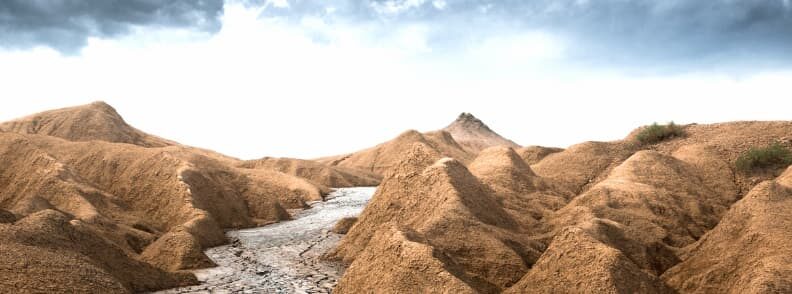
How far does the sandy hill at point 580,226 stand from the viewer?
1218 cm

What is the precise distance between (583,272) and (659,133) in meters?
21.4

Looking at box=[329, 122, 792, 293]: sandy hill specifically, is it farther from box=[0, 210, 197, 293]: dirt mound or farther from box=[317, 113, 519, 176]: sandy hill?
box=[317, 113, 519, 176]: sandy hill

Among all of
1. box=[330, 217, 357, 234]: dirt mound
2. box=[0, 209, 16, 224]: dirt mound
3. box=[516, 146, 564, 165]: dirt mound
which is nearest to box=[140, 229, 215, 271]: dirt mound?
box=[0, 209, 16, 224]: dirt mound

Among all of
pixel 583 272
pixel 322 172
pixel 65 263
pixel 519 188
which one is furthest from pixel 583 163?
pixel 322 172

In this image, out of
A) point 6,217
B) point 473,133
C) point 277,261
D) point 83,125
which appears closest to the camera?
point 6,217

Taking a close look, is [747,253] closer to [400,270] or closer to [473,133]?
[400,270]

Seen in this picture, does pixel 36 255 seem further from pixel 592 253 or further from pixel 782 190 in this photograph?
pixel 782 190

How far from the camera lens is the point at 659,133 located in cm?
3075

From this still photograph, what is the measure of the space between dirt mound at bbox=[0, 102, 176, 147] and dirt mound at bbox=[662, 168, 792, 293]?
179 feet

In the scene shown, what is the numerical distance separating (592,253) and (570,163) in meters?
15.6

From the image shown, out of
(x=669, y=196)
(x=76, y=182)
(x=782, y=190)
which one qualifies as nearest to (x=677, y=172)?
(x=669, y=196)

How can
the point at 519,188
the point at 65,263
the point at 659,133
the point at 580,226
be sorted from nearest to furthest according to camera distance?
1. the point at 65,263
2. the point at 580,226
3. the point at 519,188
4. the point at 659,133

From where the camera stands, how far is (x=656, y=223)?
18.4 meters

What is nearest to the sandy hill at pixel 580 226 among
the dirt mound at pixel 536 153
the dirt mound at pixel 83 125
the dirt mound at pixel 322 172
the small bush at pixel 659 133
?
the small bush at pixel 659 133
